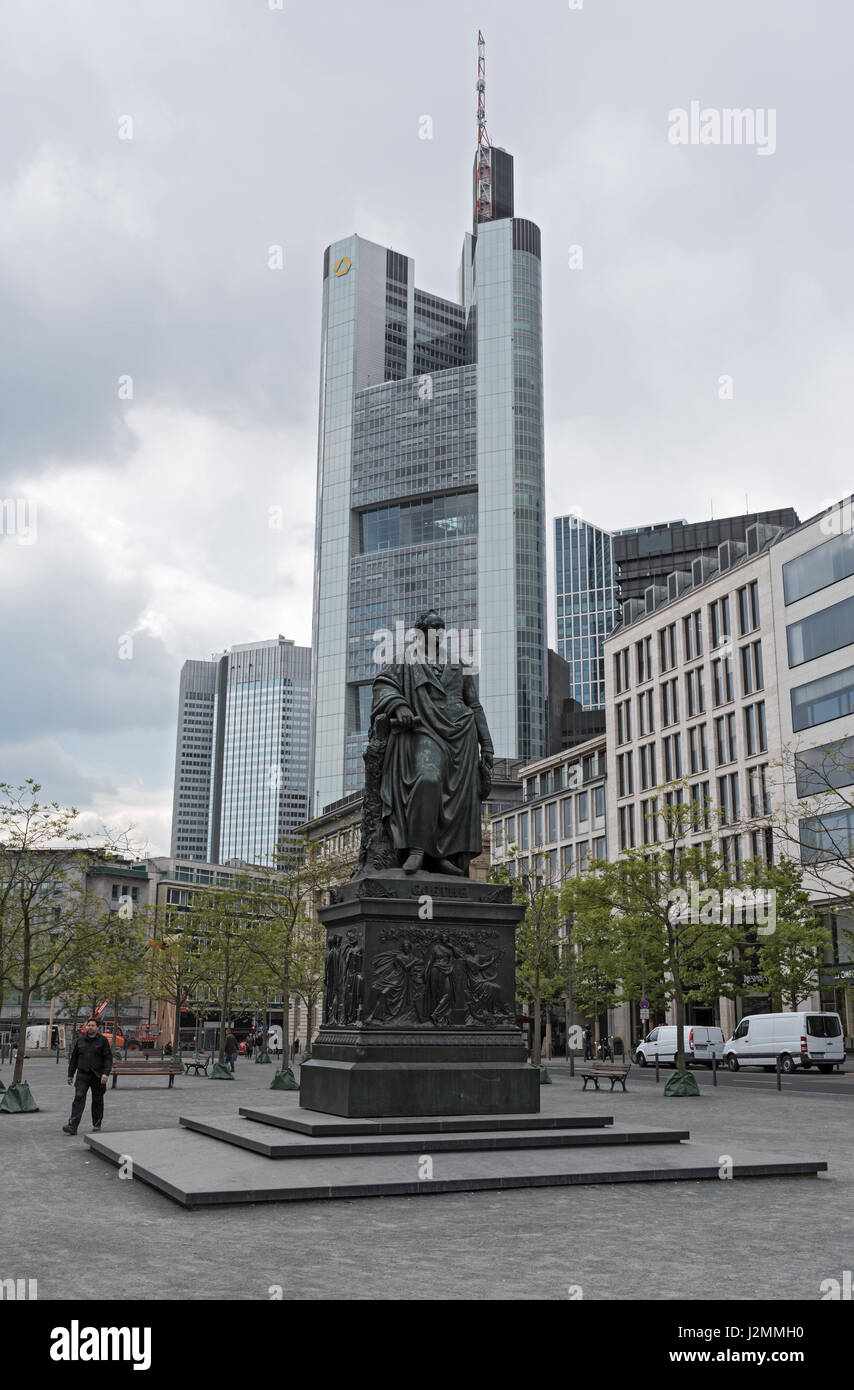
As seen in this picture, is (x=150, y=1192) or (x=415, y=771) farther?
(x=415, y=771)

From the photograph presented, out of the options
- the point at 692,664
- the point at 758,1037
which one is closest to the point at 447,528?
the point at 692,664

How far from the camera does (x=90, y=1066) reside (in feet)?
62.6

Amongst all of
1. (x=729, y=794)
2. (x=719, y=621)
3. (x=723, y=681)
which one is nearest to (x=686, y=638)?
(x=719, y=621)

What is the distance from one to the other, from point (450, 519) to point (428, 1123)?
167 m

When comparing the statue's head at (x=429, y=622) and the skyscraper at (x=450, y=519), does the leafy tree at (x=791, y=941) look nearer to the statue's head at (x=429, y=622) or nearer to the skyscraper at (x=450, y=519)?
the statue's head at (x=429, y=622)

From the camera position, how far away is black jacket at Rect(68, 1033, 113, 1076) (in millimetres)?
19094

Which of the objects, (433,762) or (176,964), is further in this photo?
(176,964)

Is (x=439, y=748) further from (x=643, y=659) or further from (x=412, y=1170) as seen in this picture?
(x=643, y=659)

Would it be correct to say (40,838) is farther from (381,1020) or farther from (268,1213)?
(268,1213)

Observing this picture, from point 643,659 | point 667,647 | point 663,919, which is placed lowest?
point 663,919

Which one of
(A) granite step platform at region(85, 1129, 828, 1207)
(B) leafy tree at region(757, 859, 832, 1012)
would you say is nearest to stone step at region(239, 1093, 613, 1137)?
(A) granite step platform at region(85, 1129, 828, 1207)

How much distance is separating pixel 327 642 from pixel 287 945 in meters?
141
